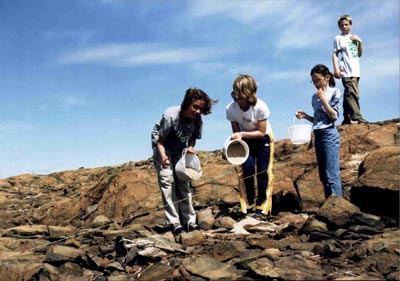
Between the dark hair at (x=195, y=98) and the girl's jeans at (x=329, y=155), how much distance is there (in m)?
1.48

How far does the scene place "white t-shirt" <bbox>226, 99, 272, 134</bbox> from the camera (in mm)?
6539

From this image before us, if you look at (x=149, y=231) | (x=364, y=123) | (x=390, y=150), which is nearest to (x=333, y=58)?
(x=364, y=123)

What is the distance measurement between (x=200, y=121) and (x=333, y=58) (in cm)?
490

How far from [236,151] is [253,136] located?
30 cm

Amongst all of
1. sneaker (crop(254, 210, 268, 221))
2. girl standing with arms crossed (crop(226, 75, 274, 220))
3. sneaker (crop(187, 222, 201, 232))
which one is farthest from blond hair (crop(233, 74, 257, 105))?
sneaker (crop(187, 222, 201, 232))

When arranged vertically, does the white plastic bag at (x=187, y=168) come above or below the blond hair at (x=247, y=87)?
below

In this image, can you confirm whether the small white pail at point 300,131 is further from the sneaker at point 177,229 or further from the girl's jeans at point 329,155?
the sneaker at point 177,229

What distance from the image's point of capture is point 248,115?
21.5 ft

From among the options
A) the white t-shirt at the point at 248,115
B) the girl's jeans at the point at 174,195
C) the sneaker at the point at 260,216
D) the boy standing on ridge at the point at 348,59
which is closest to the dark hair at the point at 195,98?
the white t-shirt at the point at 248,115

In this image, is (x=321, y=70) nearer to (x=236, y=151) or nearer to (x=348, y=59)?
(x=236, y=151)

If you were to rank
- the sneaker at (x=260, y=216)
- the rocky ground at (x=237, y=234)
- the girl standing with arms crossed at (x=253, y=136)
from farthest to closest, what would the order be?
1. the sneaker at (x=260, y=216)
2. the girl standing with arms crossed at (x=253, y=136)
3. the rocky ground at (x=237, y=234)

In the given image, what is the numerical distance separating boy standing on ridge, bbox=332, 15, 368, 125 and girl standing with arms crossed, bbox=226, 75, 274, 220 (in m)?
4.28

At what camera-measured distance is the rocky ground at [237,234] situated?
5.03m

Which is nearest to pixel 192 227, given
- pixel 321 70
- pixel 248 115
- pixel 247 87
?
pixel 248 115
